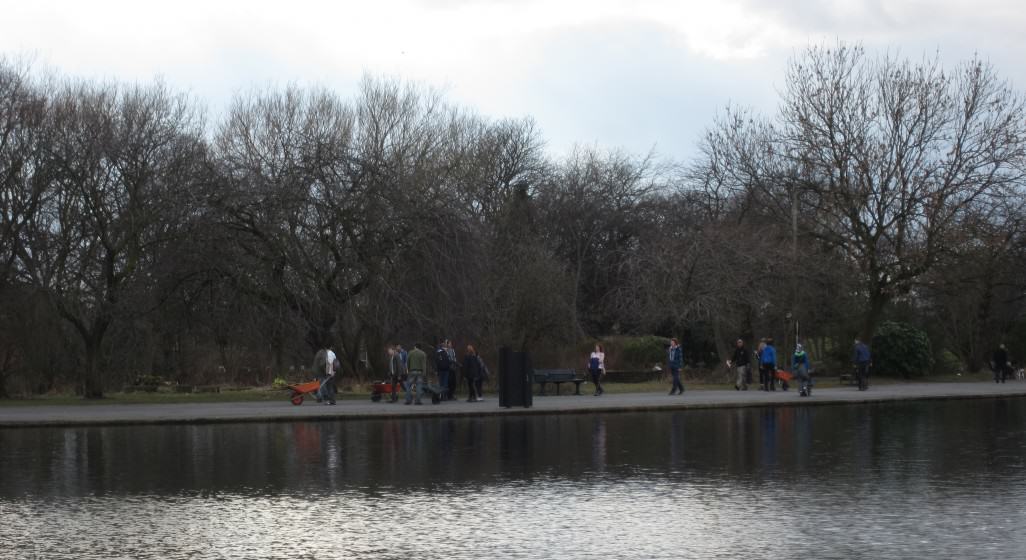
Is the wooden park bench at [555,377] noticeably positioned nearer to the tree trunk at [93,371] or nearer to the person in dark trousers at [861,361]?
the person in dark trousers at [861,361]

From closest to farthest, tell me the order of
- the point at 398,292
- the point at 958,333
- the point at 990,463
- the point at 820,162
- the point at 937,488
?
the point at 937,488
the point at 990,463
the point at 398,292
the point at 820,162
the point at 958,333

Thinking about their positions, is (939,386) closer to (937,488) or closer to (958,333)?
(958,333)

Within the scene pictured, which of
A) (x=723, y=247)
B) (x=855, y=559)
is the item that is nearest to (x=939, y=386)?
(x=723, y=247)

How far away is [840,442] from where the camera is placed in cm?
1998

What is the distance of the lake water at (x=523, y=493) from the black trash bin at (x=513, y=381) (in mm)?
6443

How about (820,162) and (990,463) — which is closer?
(990,463)

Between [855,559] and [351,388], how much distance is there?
30.1m

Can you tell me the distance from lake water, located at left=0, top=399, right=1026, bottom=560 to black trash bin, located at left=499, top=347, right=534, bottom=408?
254 inches

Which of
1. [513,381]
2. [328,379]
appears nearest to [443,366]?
[328,379]

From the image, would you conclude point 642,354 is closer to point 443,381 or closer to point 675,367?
point 675,367

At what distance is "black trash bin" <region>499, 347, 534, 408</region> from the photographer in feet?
98.5

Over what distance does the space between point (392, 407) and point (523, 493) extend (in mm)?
17532

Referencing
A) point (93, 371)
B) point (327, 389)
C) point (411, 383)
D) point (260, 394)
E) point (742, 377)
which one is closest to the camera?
point (327, 389)

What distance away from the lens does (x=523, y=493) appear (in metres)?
13.4
